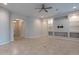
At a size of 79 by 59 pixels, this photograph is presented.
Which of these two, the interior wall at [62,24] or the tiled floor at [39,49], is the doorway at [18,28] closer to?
the interior wall at [62,24]

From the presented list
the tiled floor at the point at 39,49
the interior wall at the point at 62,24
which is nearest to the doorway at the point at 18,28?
the interior wall at the point at 62,24

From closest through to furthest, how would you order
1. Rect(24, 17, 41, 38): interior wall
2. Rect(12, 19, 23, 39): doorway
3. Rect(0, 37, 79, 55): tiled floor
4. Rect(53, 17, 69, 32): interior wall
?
Rect(0, 37, 79, 55): tiled floor → Rect(53, 17, 69, 32): interior wall → Rect(24, 17, 41, 38): interior wall → Rect(12, 19, 23, 39): doorway

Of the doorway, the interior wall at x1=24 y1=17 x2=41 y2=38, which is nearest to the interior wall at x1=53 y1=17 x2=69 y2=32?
the interior wall at x1=24 y1=17 x2=41 y2=38

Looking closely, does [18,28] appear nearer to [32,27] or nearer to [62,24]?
[32,27]

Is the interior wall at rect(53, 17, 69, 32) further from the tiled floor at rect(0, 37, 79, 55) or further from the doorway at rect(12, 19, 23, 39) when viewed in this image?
the tiled floor at rect(0, 37, 79, 55)

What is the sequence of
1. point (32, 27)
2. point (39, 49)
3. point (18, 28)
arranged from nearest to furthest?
1. point (39, 49)
2. point (32, 27)
3. point (18, 28)

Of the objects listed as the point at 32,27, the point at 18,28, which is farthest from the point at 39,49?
the point at 18,28

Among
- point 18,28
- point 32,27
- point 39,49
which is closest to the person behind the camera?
point 39,49

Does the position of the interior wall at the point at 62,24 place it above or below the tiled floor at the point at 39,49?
above

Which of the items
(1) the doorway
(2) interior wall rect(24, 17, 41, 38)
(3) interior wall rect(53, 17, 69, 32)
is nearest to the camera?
(3) interior wall rect(53, 17, 69, 32)

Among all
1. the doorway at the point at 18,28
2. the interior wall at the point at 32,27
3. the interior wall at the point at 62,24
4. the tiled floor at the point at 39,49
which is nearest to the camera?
the tiled floor at the point at 39,49

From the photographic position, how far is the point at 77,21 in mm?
7477

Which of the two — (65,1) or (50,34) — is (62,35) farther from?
(65,1)
